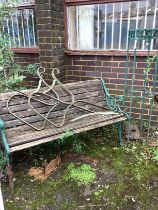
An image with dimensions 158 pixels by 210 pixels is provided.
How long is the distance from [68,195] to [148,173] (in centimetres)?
102

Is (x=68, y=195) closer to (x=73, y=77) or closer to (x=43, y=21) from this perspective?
(x=73, y=77)

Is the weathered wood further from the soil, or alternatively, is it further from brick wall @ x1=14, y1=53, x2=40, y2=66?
brick wall @ x1=14, y1=53, x2=40, y2=66

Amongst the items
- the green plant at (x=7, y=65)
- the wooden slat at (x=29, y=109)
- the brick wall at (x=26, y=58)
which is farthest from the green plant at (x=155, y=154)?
the brick wall at (x=26, y=58)

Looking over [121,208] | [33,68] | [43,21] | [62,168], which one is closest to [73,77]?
[33,68]

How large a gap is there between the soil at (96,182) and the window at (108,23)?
1641mm

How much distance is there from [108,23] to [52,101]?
1.63m

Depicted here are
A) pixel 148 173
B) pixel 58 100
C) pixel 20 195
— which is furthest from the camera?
pixel 58 100

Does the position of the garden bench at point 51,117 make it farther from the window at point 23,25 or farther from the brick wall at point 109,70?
the window at point 23,25

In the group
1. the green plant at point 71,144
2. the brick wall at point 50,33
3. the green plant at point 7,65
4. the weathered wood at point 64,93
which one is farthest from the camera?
the brick wall at point 50,33

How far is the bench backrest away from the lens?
9.51ft

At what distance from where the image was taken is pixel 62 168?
302 centimetres

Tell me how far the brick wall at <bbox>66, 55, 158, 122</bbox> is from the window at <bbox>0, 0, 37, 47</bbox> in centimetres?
85

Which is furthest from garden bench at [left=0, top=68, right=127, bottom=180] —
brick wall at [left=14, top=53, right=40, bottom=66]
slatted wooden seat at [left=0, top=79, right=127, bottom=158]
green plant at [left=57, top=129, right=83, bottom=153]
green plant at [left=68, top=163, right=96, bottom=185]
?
brick wall at [left=14, top=53, right=40, bottom=66]

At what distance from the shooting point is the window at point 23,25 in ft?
13.9
